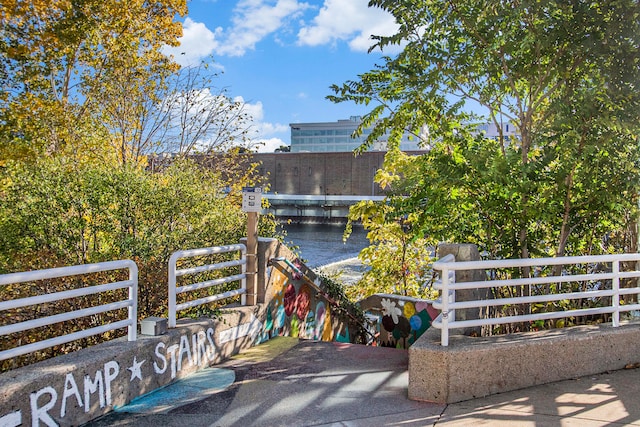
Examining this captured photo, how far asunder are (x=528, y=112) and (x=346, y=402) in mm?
4691

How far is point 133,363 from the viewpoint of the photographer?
4496 mm

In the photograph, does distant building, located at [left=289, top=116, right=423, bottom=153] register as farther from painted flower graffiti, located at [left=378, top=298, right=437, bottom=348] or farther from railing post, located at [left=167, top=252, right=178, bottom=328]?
railing post, located at [left=167, top=252, right=178, bottom=328]

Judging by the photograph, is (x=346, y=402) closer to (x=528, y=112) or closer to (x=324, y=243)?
(x=528, y=112)

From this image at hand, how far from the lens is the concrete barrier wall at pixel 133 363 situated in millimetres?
3602

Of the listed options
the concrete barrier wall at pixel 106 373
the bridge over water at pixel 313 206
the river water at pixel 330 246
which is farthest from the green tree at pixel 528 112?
the bridge over water at pixel 313 206

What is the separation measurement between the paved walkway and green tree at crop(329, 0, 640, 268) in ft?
6.68

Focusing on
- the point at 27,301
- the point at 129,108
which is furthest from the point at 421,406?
the point at 129,108

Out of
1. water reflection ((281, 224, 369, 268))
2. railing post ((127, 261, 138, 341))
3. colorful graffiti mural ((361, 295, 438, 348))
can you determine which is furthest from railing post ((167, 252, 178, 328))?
water reflection ((281, 224, 369, 268))

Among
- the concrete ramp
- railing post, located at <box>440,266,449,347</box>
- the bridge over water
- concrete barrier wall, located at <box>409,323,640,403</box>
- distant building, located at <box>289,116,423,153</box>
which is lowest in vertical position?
the concrete ramp

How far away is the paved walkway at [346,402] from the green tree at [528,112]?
2.04 metres

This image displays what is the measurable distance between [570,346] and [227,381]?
3.27 m

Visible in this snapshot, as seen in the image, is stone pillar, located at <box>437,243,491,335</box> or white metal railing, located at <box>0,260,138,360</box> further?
stone pillar, located at <box>437,243,491,335</box>

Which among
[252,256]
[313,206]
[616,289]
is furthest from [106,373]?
[313,206]

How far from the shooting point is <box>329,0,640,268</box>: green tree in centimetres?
582
